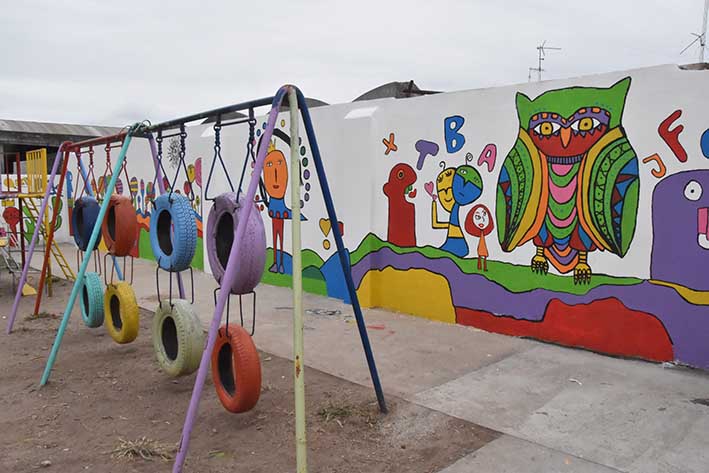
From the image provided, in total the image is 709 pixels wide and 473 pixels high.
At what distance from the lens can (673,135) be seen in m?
4.93

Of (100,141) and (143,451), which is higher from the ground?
(100,141)

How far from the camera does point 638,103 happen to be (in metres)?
5.11

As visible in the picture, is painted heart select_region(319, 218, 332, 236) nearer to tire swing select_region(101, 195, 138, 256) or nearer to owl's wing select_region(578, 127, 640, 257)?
tire swing select_region(101, 195, 138, 256)

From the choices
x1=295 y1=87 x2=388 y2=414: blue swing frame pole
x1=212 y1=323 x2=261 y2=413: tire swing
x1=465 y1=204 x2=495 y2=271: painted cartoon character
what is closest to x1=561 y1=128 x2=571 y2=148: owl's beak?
x1=465 y1=204 x2=495 y2=271: painted cartoon character

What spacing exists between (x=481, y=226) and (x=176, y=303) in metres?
3.36

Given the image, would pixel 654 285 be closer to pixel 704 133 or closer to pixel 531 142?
pixel 704 133

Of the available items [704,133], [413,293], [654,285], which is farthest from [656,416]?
[413,293]

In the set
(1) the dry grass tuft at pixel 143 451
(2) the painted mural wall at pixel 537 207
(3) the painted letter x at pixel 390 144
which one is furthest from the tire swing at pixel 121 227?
(3) the painted letter x at pixel 390 144

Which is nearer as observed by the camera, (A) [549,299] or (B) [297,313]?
(B) [297,313]

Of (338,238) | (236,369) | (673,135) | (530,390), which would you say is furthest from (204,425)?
(673,135)

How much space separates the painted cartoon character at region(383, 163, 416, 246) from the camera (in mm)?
6980

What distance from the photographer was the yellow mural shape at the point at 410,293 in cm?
671

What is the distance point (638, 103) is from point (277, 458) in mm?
4220

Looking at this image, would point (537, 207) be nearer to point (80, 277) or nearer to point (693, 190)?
point (693, 190)
